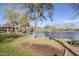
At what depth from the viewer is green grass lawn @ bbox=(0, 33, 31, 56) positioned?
170 centimetres

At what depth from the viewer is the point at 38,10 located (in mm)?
1762

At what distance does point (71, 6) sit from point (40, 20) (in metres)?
0.31

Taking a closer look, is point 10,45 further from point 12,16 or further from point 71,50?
point 71,50

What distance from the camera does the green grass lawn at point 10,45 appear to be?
1.70m

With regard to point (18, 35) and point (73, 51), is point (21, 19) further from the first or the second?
point (73, 51)

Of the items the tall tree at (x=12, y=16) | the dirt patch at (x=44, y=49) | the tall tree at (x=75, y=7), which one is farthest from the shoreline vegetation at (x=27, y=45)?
the tall tree at (x=75, y=7)

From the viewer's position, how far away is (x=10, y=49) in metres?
1.71

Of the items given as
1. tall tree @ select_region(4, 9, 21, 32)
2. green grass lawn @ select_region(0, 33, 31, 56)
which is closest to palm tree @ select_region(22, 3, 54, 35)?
tall tree @ select_region(4, 9, 21, 32)

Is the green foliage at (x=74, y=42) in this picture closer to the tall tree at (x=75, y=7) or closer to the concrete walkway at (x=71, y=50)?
the concrete walkway at (x=71, y=50)

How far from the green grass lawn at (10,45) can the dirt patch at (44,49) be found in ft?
0.18

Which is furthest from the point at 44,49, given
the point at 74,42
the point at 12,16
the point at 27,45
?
the point at 12,16

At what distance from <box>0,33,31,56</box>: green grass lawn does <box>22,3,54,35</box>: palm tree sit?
22cm

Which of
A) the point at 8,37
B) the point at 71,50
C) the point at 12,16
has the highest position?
the point at 12,16

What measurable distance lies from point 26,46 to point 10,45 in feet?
0.48
